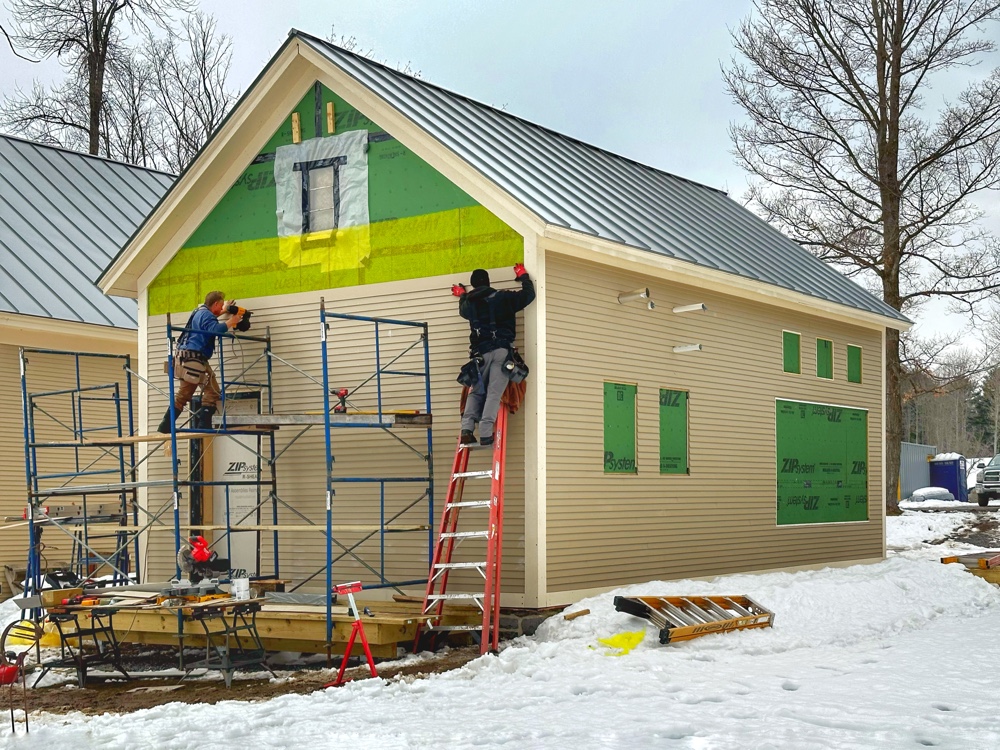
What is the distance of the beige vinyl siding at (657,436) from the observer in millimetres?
12953

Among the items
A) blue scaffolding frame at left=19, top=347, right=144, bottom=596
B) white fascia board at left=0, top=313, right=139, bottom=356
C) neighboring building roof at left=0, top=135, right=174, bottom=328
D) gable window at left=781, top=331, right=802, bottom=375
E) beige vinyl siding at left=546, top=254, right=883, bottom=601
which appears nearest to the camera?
beige vinyl siding at left=546, top=254, right=883, bottom=601

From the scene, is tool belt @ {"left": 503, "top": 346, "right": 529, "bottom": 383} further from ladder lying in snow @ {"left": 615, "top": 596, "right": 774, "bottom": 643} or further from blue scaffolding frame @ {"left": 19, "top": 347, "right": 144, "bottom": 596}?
blue scaffolding frame @ {"left": 19, "top": 347, "right": 144, "bottom": 596}

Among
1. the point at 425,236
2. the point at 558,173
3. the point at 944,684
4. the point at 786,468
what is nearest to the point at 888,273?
the point at 786,468

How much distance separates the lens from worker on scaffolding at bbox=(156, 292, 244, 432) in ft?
44.6

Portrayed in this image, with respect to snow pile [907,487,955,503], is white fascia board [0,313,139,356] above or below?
above

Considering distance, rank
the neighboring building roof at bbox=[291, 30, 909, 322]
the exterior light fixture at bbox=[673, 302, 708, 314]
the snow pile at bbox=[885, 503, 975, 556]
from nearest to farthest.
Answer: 1. the neighboring building roof at bbox=[291, 30, 909, 322]
2. the exterior light fixture at bbox=[673, 302, 708, 314]
3. the snow pile at bbox=[885, 503, 975, 556]

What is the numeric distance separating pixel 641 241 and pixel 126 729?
25.8 ft

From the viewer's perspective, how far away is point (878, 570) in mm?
16469

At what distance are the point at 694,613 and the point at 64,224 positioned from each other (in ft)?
44.9

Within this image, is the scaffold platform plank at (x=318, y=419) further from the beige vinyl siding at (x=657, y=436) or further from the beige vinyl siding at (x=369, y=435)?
the beige vinyl siding at (x=657, y=436)

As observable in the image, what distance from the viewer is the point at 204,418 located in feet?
45.9

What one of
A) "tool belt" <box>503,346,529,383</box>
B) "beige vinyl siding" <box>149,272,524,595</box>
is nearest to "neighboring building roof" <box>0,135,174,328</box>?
"beige vinyl siding" <box>149,272,524,595</box>

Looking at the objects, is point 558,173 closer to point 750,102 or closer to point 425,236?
point 425,236

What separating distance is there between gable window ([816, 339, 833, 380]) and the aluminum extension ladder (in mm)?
7456
